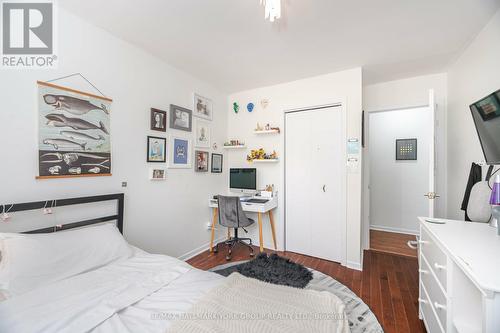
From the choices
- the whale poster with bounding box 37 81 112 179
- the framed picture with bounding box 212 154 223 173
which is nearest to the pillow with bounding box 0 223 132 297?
the whale poster with bounding box 37 81 112 179

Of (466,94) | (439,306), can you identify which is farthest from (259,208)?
(466,94)

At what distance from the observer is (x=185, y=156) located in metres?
2.84

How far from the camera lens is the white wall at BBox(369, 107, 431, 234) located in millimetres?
3934

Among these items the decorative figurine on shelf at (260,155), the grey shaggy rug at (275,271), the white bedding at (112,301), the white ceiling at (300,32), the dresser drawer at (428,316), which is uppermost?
the white ceiling at (300,32)

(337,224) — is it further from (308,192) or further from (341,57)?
(341,57)

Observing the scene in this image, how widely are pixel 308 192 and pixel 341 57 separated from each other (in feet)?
5.90

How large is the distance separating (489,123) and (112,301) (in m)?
2.57

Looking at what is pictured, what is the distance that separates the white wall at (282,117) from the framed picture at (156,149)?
1.34 metres

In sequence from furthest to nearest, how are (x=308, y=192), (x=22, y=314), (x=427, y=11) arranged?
1. (x=308, y=192)
2. (x=427, y=11)
3. (x=22, y=314)

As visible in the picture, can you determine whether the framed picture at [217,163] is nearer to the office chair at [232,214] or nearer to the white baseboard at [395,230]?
the office chair at [232,214]

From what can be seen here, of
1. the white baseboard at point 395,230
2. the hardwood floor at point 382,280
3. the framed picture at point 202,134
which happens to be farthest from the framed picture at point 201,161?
the white baseboard at point 395,230

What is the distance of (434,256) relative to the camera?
4.50 ft

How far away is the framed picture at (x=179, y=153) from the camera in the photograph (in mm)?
2650

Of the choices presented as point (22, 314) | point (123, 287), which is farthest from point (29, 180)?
point (123, 287)
